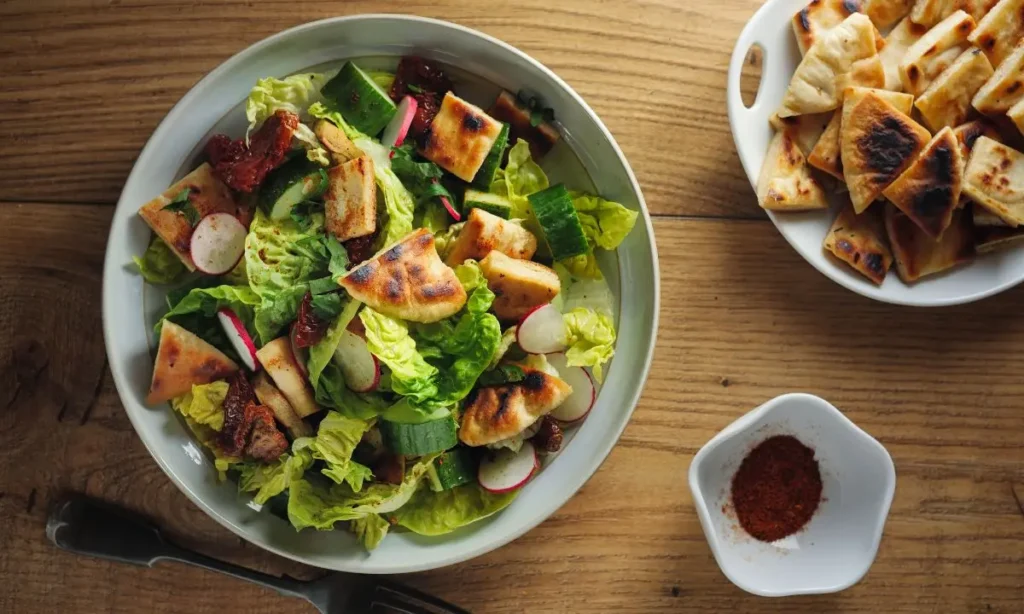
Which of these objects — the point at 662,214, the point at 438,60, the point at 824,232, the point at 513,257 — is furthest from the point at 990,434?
the point at 438,60

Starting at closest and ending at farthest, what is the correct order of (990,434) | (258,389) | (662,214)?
1. (258,389)
2. (662,214)
3. (990,434)

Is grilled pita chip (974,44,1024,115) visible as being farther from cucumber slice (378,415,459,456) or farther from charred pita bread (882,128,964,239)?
cucumber slice (378,415,459,456)

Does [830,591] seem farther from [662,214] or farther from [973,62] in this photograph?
[973,62]

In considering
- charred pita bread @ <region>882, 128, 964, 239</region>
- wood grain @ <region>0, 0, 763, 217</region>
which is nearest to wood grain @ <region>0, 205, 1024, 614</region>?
wood grain @ <region>0, 0, 763, 217</region>

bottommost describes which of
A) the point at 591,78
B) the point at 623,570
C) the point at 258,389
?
the point at 623,570

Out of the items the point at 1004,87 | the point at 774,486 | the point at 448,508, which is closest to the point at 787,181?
the point at 1004,87

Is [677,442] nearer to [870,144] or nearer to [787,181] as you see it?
[787,181]
